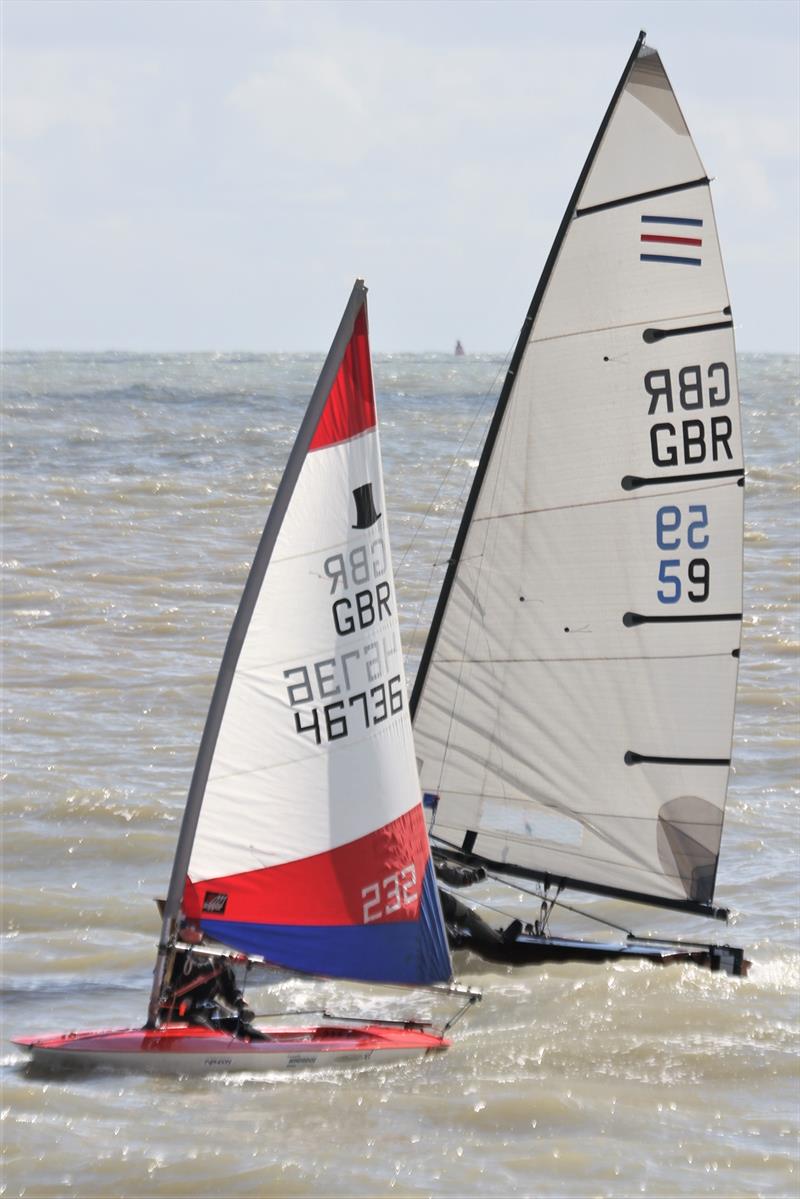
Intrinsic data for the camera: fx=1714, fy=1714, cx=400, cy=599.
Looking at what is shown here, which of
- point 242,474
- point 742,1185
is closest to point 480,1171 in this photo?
point 742,1185

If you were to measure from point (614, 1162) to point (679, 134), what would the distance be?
21.5ft

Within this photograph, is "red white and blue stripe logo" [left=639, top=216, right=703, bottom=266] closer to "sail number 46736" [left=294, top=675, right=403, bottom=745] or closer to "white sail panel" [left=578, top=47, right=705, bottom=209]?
"white sail panel" [left=578, top=47, right=705, bottom=209]

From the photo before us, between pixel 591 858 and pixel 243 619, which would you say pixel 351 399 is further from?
pixel 591 858

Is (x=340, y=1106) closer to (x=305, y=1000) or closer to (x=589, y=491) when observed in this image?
(x=305, y=1000)

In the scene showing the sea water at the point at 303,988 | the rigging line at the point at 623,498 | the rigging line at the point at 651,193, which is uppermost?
the rigging line at the point at 651,193

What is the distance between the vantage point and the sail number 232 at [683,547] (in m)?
11.9

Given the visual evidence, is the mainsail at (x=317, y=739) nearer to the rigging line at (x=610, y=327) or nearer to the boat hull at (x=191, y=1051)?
the boat hull at (x=191, y=1051)

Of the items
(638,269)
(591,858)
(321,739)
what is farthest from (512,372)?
(591,858)

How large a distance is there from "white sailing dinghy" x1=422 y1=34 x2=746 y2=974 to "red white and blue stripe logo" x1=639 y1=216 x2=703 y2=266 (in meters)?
0.01

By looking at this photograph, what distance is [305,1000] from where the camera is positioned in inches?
481

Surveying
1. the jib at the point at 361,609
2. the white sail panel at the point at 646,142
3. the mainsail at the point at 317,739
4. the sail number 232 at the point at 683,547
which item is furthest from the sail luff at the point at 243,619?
the sail number 232 at the point at 683,547

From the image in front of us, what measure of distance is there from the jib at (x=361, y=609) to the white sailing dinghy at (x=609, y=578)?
170 cm

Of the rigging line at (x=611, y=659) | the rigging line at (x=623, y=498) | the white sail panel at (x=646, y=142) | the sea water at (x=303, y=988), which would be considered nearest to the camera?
the sea water at (x=303, y=988)

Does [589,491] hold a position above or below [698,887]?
above
